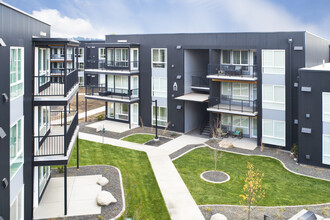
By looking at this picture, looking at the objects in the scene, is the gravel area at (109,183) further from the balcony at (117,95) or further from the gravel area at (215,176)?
the balcony at (117,95)

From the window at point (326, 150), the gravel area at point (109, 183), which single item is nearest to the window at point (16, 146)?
the gravel area at point (109, 183)

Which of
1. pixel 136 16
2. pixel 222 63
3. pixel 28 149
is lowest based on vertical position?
pixel 28 149

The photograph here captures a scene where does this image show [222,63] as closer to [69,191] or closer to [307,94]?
[307,94]

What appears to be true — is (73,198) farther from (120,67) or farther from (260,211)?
(120,67)

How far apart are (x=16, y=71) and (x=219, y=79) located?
18.1m

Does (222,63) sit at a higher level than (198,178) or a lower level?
higher

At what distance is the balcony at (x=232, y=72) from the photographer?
25722 mm

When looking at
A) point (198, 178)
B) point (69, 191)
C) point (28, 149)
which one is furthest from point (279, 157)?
point (28, 149)

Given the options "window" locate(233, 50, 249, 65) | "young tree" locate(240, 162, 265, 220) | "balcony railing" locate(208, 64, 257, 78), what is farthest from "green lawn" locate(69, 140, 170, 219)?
"window" locate(233, 50, 249, 65)

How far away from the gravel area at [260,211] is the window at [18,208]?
25.8 feet

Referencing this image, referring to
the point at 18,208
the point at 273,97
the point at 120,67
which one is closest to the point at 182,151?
the point at 273,97

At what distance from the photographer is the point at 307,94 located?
68.5 feet

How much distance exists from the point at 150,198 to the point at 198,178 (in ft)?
12.7

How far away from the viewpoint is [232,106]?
2762cm
